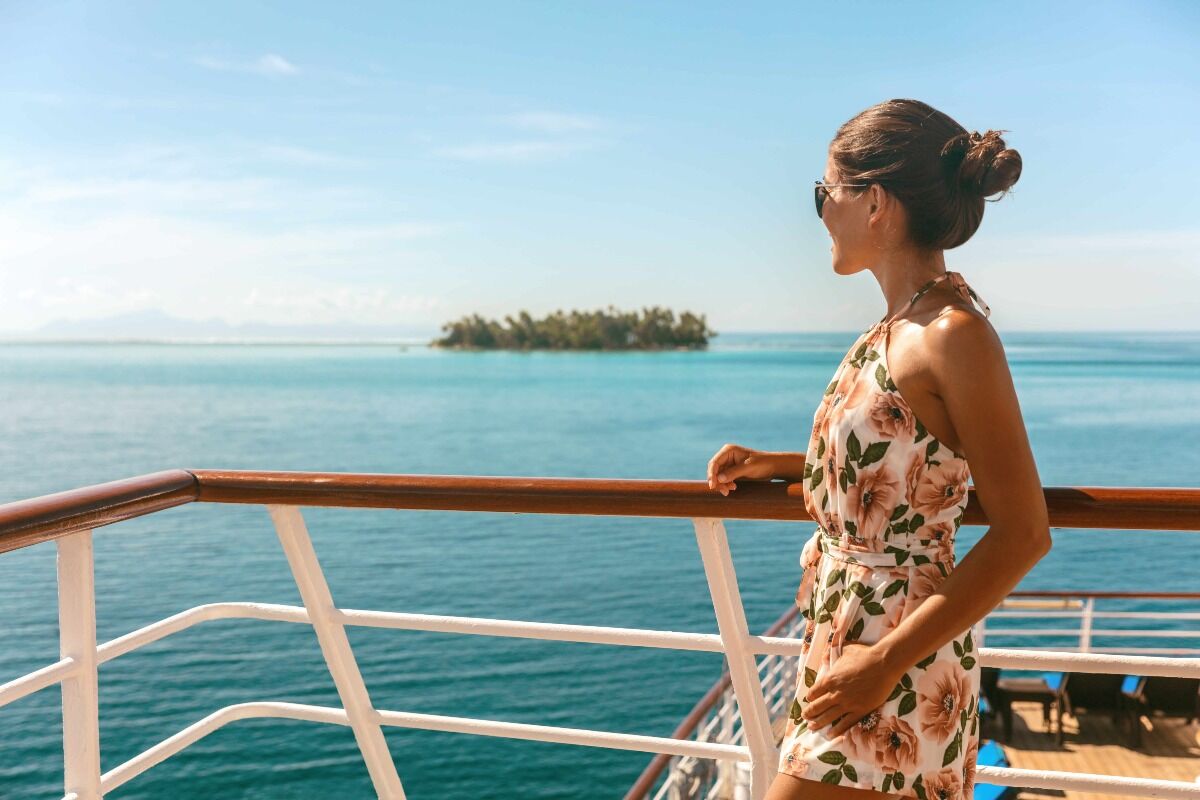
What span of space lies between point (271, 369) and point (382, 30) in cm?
5142

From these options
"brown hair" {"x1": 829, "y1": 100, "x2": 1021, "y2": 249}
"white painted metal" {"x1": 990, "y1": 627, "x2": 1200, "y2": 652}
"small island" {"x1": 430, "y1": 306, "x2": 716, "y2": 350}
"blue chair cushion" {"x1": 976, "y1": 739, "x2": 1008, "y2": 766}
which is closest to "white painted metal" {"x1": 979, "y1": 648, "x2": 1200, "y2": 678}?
"brown hair" {"x1": 829, "y1": 100, "x2": 1021, "y2": 249}

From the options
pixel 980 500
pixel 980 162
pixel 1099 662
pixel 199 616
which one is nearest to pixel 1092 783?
pixel 1099 662

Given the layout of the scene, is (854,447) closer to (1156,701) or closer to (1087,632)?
(1087,632)

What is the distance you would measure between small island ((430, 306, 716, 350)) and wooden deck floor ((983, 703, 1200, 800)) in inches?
4182

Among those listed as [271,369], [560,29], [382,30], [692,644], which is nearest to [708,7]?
[560,29]

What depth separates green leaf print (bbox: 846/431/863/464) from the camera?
115 cm

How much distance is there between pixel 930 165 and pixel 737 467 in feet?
1.55

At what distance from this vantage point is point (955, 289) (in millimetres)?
1142

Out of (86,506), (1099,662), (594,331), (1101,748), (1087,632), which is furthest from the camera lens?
(594,331)

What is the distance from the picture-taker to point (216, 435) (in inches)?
2191

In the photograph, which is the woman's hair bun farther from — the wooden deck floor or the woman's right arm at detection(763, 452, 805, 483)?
the wooden deck floor

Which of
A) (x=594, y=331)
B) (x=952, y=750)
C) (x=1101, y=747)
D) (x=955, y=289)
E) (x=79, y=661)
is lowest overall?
(x=1101, y=747)

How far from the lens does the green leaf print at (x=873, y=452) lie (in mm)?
1132

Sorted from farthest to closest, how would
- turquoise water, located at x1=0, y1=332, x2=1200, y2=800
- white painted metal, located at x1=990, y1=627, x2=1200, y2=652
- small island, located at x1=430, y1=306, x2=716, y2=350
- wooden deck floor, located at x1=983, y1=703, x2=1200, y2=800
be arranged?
1. small island, located at x1=430, y1=306, x2=716, y2=350
2. turquoise water, located at x1=0, y1=332, x2=1200, y2=800
3. wooden deck floor, located at x1=983, y1=703, x2=1200, y2=800
4. white painted metal, located at x1=990, y1=627, x2=1200, y2=652
